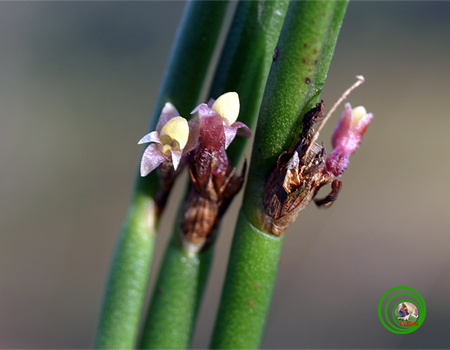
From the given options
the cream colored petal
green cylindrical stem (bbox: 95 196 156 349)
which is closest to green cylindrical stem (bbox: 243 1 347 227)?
the cream colored petal

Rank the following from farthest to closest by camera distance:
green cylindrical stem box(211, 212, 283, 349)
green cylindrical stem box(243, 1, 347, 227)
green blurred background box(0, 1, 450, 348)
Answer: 1. green blurred background box(0, 1, 450, 348)
2. green cylindrical stem box(211, 212, 283, 349)
3. green cylindrical stem box(243, 1, 347, 227)

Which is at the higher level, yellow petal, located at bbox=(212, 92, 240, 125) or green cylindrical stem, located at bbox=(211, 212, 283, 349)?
yellow petal, located at bbox=(212, 92, 240, 125)

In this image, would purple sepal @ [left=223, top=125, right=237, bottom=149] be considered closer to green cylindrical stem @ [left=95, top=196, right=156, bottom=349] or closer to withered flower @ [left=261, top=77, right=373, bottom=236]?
withered flower @ [left=261, top=77, right=373, bottom=236]

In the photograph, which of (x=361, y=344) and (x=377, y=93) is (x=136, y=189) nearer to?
(x=361, y=344)

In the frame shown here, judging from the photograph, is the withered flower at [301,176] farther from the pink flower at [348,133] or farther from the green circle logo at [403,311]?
the green circle logo at [403,311]

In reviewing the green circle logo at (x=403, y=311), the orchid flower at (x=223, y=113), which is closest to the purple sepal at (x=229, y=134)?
the orchid flower at (x=223, y=113)
